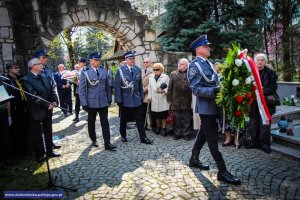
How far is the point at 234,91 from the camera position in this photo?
3.85 meters

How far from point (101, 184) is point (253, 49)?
28.3 ft

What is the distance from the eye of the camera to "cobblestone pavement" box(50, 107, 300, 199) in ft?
12.1

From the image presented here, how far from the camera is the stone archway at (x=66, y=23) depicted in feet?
21.1

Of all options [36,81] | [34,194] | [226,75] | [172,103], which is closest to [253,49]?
[172,103]

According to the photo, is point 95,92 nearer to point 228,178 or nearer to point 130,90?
point 130,90

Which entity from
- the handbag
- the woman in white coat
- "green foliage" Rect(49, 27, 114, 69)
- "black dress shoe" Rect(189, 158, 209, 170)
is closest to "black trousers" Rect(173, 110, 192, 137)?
the handbag

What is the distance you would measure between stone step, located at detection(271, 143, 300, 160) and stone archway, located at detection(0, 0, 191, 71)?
395 cm

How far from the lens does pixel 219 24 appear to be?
10.2 m

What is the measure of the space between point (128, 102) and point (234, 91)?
293 cm

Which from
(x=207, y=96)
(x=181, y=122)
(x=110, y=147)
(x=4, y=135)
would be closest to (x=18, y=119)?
(x=4, y=135)

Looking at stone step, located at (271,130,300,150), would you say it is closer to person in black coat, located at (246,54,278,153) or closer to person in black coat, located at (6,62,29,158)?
person in black coat, located at (246,54,278,153)

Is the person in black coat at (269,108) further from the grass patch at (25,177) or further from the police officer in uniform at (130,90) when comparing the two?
the grass patch at (25,177)

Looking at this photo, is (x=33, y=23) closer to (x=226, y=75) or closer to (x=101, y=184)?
(x=101, y=184)

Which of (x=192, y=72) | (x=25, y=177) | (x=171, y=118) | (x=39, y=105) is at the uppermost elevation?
(x=192, y=72)
